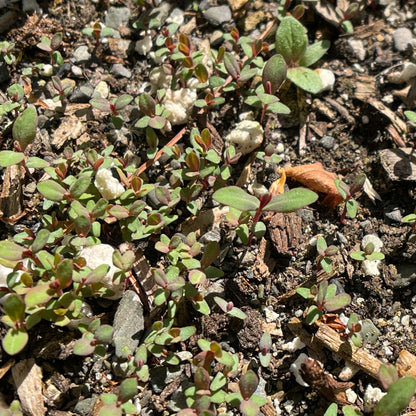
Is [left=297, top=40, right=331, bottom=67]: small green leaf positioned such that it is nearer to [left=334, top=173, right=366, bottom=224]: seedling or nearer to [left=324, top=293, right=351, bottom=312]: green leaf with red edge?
[left=334, top=173, right=366, bottom=224]: seedling

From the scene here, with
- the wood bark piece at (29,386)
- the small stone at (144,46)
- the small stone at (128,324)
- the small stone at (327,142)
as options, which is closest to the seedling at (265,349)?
the small stone at (128,324)

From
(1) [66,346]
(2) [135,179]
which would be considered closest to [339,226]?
(2) [135,179]

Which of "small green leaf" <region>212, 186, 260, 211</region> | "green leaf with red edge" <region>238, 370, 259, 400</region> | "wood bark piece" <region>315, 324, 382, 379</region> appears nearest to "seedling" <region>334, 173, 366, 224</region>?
"small green leaf" <region>212, 186, 260, 211</region>

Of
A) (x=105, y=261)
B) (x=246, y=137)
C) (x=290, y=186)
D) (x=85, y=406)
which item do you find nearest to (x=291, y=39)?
(x=246, y=137)

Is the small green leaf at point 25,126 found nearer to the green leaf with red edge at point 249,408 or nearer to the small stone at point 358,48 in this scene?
the green leaf with red edge at point 249,408

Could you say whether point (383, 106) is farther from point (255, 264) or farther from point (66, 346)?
point (66, 346)

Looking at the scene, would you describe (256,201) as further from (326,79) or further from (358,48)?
(358,48)
